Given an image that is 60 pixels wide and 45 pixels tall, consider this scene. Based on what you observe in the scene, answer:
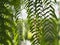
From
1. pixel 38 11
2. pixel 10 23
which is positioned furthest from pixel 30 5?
pixel 10 23

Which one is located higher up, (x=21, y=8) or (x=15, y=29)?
(x=21, y=8)

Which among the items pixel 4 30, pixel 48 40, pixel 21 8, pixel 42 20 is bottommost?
pixel 48 40

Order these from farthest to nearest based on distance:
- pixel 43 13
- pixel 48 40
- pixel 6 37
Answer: pixel 6 37 < pixel 43 13 < pixel 48 40

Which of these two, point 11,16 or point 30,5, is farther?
point 11,16

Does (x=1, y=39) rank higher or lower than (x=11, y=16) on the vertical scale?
lower

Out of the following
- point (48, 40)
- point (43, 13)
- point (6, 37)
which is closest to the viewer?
point (48, 40)

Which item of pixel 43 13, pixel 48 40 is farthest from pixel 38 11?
pixel 48 40

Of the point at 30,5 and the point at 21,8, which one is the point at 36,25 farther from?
the point at 21,8

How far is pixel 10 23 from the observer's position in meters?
1.13

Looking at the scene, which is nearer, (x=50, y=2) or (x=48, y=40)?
(x=48, y=40)

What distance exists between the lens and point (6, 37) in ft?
3.62

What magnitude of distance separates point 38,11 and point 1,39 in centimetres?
26

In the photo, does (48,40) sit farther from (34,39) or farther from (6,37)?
(6,37)

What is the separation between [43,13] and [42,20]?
0.04 m
